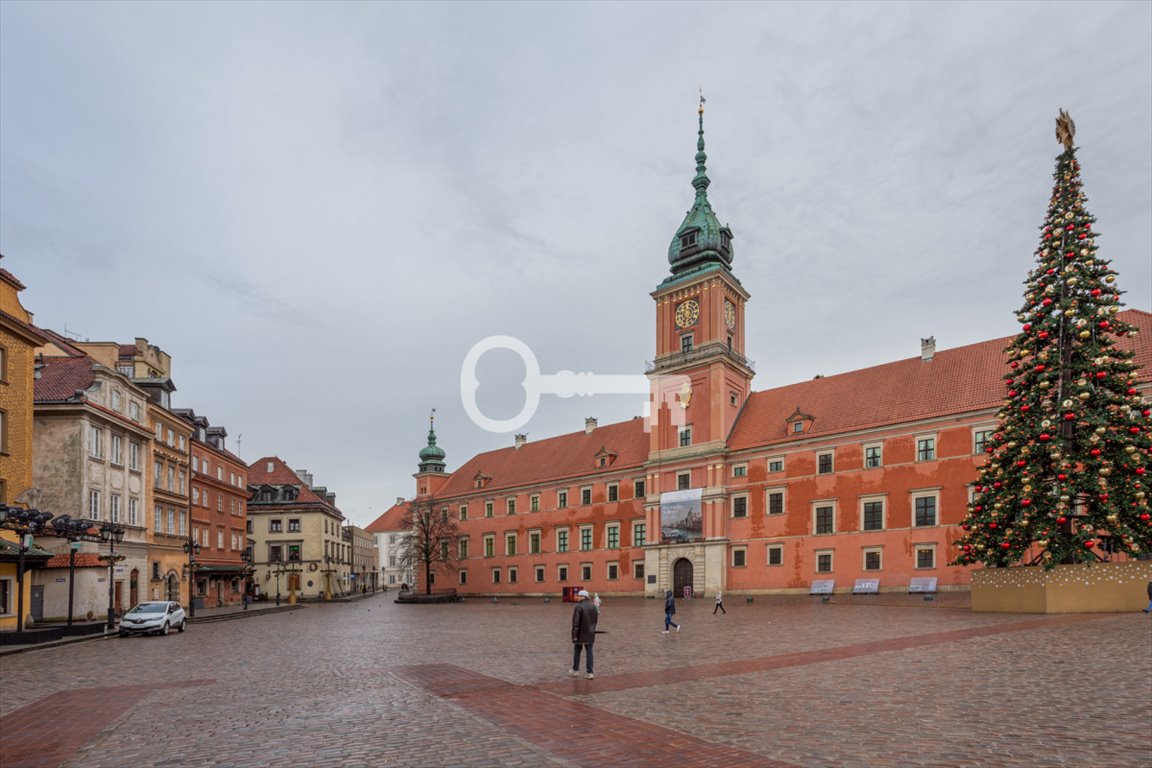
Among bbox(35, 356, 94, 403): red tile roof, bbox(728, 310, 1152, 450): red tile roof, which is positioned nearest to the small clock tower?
bbox(728, 310, 1152, 450): red tile roof

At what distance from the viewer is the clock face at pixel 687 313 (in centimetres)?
6125

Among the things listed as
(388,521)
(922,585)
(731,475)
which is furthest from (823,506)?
(388,521)

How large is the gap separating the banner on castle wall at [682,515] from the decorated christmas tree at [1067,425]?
1065 inches

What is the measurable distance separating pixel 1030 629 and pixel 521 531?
180ft

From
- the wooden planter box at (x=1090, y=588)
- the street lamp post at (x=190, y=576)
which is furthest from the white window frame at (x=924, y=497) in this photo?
the street lamp post at (x=190, y=576)

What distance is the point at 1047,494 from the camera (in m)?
28.0

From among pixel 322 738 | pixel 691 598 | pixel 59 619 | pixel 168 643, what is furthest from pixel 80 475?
pixel 691 598

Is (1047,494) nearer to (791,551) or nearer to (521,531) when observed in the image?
Result: (791,551)

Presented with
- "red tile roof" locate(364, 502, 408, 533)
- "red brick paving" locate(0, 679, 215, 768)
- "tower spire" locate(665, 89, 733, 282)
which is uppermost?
"tower spire" locate(665, 89, 733, 282)

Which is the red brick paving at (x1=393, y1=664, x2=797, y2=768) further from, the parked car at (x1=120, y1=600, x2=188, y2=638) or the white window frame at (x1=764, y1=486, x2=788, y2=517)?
the white window frame at (x1=764, y1=486, x2=788, y2=517)

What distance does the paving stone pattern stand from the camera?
28.2ft

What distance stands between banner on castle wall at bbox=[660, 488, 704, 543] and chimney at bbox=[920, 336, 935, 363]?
18.2m

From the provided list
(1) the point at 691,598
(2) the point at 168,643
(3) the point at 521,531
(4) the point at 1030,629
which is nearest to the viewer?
(4) the point at 1030,629

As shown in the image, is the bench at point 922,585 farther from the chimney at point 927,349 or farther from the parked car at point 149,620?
the parked car at point 149,620
